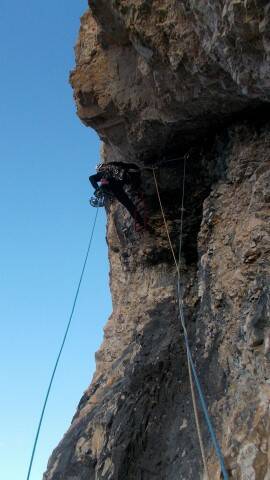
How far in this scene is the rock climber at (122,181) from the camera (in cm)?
764

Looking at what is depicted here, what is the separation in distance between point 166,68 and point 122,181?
231cm

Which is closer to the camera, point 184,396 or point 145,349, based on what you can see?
point 184,396

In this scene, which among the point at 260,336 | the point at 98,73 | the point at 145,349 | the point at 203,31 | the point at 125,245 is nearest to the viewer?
the point at 260,336

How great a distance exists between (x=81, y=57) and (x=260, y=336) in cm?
494

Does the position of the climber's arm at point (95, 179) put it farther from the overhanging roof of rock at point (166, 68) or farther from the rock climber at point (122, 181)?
the overhanging roof of rock at point (166, 68)

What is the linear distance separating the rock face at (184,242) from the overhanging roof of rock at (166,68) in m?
0.02

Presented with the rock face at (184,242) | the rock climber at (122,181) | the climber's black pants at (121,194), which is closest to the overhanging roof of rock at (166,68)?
the rock face at (184,242)

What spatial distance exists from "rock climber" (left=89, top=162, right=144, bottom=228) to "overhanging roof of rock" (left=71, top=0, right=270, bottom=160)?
8.9 inches

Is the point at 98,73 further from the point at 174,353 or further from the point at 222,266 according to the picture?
the point at 174,353

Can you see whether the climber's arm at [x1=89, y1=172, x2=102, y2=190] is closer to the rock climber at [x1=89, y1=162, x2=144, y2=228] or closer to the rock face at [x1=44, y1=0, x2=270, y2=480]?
the rock climber at [x1=89, y1=162, x2=144, y2=228]

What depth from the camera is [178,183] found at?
24.1 ft

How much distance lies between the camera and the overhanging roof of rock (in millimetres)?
4454

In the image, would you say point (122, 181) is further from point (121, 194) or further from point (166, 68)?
point (166, 68)

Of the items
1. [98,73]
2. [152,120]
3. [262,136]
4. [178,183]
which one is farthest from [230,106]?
[98,73]
